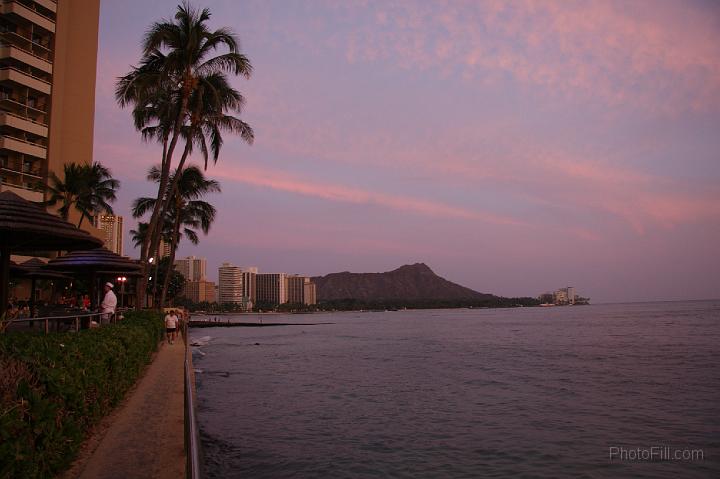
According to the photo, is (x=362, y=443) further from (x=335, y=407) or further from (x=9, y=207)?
(x=9, y=207)

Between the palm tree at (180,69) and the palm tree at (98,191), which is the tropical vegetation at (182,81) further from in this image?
the palm tree at (98,191)

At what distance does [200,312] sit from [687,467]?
197542 mm

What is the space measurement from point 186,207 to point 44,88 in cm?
1325

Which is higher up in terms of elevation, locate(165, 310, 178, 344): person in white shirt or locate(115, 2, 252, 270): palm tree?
locate(115, 2, 252, 270): palm tree

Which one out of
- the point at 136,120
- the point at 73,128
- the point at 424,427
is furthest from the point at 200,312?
the point at 424,427

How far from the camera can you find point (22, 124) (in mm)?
37719

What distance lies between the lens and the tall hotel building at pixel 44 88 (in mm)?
37594

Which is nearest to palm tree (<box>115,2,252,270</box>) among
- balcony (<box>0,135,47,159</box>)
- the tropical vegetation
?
the tropical vegetation

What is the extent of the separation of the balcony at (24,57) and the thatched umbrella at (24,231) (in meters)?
33.5

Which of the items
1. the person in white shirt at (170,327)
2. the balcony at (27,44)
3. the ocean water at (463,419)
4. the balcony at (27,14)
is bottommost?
the ocean water at (463,419)

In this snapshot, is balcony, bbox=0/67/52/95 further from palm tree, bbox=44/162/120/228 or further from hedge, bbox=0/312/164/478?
hedge, bbox=0/312/164/478

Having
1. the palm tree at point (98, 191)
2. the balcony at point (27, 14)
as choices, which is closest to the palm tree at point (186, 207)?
the palm tree at point (98, 191)

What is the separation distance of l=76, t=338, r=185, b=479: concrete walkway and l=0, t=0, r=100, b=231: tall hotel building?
3272cm

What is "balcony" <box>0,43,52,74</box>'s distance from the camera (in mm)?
37031
